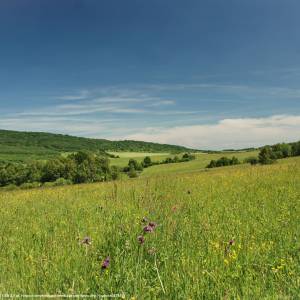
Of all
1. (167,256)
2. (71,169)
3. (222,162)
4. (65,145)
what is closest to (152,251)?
(167,256)

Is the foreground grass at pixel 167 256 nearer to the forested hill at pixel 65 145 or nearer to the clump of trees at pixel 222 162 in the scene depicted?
the clump of trees at pixel 222 162

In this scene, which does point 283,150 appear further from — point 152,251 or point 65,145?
point 65,145

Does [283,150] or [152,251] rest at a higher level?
[283,150]

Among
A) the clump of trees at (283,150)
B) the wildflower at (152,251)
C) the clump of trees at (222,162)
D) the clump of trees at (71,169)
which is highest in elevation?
the clump of trees at (283,150)

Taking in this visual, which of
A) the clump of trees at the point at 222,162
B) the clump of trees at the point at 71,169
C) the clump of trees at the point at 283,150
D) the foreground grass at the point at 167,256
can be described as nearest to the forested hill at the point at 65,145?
the clump of trees at the point at 71,169

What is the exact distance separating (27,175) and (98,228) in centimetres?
7674

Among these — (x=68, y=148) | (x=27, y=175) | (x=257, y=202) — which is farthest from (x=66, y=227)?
(x=68, y=148)

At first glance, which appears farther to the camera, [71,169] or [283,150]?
[71,169]

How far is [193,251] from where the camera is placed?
4133mm

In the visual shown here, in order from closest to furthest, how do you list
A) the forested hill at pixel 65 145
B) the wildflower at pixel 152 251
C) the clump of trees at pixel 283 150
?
the wildflower at pixel 152 251 → the clump of trees at pixel 283 150 → the forested hill at pixel 65 145

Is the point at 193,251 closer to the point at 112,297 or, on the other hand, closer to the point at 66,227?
the point at 112,297

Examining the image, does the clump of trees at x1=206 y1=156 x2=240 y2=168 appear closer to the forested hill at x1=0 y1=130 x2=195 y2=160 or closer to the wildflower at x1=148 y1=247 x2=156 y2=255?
the wildflower at x1=148 y1=247 x2=156 y2=255

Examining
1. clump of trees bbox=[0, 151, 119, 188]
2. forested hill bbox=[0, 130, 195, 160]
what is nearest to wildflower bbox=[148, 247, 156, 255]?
clump of trees bbox=[0, 151, 119, 188]

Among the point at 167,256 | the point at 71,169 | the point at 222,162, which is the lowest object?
the point at 71,169
